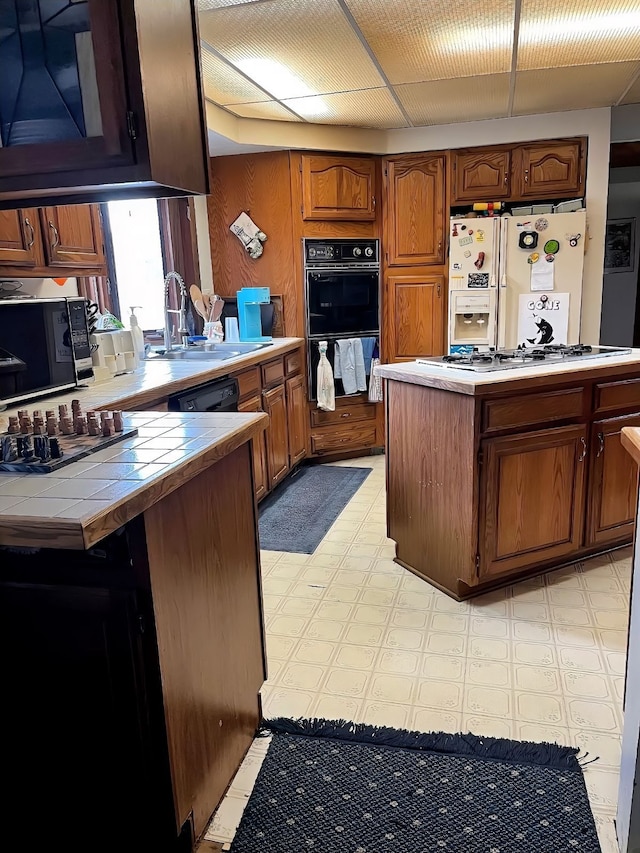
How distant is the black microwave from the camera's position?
1.94 metres

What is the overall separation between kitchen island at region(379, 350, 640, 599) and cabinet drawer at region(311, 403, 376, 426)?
5.49ft

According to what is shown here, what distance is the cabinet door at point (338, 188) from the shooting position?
408cm

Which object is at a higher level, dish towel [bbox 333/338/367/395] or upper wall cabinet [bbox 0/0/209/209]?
upper wall cabinet [bbox 0/0/209/209]

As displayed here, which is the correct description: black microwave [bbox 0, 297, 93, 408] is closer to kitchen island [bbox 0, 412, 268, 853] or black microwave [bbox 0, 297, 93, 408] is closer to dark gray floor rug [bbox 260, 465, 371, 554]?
kitchen island [bbox 0, 412, 268, 853]

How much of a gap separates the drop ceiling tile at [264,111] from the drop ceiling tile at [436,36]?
751 mm

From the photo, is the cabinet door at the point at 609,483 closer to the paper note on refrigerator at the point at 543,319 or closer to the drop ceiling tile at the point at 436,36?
the paper note on refrigerator at the point at 543,319

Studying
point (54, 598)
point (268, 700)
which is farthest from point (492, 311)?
point (54, 598)

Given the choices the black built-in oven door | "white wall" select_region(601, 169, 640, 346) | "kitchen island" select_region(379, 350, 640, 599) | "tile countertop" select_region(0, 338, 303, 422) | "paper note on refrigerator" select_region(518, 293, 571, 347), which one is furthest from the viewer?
"white wall" select_region(601, 169, 640, 346)

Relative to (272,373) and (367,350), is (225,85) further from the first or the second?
(367,350)

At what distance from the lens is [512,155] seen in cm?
409

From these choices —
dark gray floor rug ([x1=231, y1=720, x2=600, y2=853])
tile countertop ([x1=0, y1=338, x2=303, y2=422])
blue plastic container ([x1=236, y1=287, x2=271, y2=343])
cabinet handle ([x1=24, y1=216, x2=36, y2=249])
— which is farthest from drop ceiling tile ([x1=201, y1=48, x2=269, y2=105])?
dark gray floor rug ([x1=231, y1=720, x2=600, y2=853])

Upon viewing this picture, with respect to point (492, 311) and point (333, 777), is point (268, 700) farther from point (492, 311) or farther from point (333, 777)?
point (492, 311)

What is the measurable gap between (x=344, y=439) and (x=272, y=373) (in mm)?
1004

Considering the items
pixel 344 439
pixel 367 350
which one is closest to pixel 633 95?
pixel 367 350
